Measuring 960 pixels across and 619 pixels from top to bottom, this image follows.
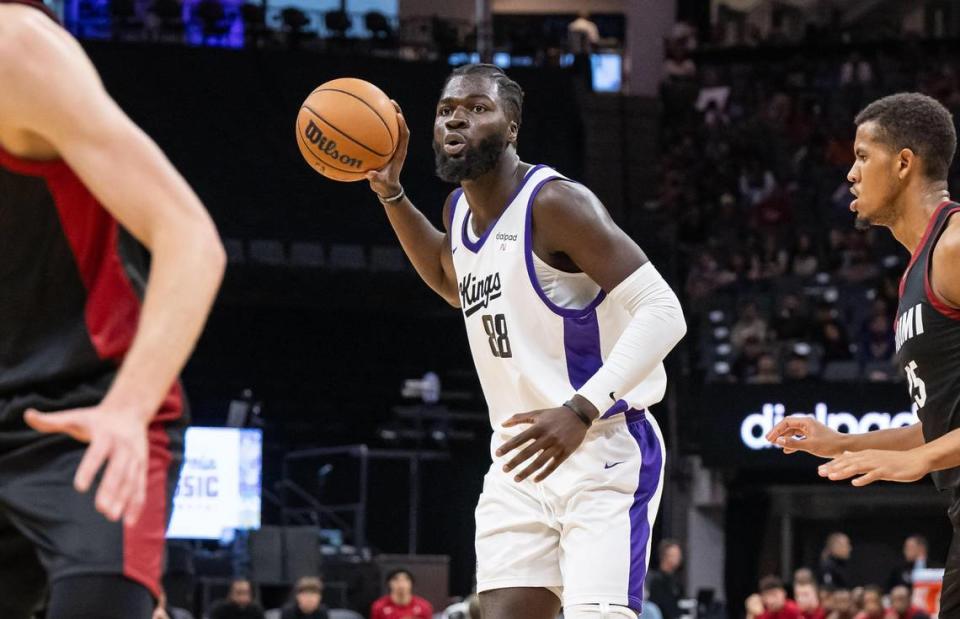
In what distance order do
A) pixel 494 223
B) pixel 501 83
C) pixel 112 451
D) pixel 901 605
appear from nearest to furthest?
pixel 112 451
pixel 494 223
pixel 501 83
pixel 901 605

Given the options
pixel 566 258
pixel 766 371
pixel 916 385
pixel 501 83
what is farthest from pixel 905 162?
pixel 766 371

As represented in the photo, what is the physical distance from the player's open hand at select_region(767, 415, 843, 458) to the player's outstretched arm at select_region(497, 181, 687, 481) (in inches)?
17.3

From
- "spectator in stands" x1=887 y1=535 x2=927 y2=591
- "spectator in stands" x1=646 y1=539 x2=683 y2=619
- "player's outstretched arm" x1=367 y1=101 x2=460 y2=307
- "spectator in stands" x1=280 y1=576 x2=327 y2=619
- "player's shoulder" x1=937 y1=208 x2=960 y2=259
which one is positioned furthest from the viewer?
"spectator in stands" x1=887 y1=535 x2=927 y2=591

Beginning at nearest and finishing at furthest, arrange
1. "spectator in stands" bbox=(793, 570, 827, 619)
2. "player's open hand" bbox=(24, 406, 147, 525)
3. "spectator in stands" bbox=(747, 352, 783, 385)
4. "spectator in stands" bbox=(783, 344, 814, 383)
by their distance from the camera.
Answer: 1. "player's open hand" bbox=(24, 406, 147, 525)
2. "spectator in stands" bbox=(793, 570, 827, 619)
3. "spectator in stands" bbox=(747, 352, 783, 385)
4. "spectator in stands" bbox=(783, 344, 814, 383)

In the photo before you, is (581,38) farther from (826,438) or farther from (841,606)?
(826,438)

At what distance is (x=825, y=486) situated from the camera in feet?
57.1

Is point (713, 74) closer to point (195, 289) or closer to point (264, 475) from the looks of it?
point (264, 475)

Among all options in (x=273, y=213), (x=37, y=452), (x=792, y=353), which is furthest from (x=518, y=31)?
(x=37, y=452)

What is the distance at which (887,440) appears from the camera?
425 cm

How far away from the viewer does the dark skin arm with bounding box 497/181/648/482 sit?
12.6ft

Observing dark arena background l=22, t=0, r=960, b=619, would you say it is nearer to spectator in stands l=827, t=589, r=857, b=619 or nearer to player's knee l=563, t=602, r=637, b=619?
spectator in stands l=827, t=589, r=857, b=619

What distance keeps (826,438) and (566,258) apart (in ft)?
3.04

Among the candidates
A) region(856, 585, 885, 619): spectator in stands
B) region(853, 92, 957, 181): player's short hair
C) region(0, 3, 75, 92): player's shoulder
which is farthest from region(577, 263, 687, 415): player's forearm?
region(856, 585, 885, 619): spectator in stands

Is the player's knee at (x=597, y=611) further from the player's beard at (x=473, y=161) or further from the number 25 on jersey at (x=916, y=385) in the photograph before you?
the player's beard at (x=473, y=161)
